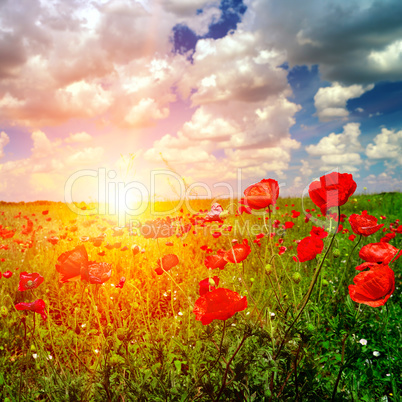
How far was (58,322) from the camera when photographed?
3.18 meters

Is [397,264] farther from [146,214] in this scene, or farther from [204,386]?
[146,214]

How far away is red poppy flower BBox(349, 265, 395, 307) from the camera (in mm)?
1207

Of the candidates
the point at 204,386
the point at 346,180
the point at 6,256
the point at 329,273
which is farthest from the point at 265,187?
the point at 6,256

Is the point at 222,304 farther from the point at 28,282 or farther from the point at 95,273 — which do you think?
the point at 28,282

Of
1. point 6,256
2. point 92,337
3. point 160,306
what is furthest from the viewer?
point 6,256

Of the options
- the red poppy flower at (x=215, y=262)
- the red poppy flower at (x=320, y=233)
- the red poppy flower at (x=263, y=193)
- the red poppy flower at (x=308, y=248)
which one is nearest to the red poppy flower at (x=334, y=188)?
the red poppy flower at (x=263, y=193)

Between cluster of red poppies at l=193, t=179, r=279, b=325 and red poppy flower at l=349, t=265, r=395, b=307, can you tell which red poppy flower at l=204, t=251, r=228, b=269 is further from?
red poppy flower at l=349, t=265, r=395, b=307

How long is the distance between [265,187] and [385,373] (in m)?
1.65

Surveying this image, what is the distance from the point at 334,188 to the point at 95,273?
128 centimetres

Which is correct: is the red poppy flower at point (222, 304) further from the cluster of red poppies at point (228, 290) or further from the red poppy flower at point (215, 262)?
the red poppy flower at point (215, 262)

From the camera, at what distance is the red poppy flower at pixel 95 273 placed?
1659 mm

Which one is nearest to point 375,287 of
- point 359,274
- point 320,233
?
point 359,274

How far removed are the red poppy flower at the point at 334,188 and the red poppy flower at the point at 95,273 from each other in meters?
1.16

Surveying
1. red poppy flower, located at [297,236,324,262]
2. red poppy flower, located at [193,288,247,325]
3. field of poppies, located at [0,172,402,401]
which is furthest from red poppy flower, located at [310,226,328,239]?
red poppy flower, located at [193,288,247,325]
